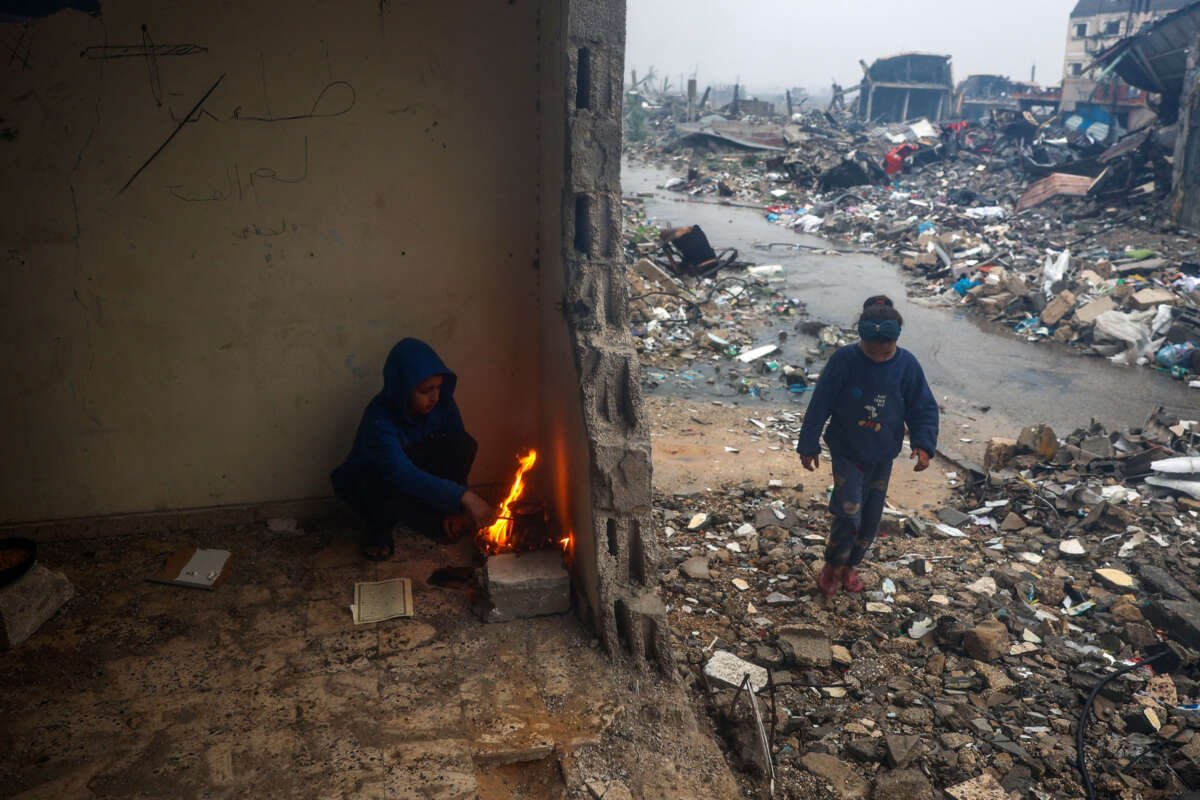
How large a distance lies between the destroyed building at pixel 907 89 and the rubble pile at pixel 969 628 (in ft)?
127

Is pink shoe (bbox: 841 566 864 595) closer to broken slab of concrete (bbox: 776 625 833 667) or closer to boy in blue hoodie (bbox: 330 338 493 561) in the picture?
broken slab of concrete (bbox: 776 625 833 667)

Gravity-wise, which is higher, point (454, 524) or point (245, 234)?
point (245, 234)

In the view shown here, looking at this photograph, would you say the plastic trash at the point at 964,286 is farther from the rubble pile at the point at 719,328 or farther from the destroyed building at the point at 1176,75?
the destroyed building at the point at 1176,75

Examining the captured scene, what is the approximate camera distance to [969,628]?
4199 millimetres

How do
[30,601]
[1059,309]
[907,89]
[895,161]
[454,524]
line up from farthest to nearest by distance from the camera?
1. [907,89]
2. [895,161]
3. [1059,309]
4. [454,524]
5. [30,601]

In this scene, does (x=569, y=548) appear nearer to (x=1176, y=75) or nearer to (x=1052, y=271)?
(x=1052, y=271)

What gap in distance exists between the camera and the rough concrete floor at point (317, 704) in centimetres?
271

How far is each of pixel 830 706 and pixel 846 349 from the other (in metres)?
1.86

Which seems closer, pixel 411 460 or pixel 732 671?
pixel 732 671

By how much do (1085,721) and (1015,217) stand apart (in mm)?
15550

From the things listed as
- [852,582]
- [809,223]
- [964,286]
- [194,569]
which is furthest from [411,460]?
[809,223]

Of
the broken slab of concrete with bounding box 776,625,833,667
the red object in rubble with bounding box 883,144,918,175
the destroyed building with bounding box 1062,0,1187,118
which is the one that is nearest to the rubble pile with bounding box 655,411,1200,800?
the broken slab of concrete with bounding box 776,625,833,667

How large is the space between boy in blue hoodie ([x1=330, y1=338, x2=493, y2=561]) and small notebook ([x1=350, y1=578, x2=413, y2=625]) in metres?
0.30

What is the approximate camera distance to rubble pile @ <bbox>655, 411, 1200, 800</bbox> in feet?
11.1
